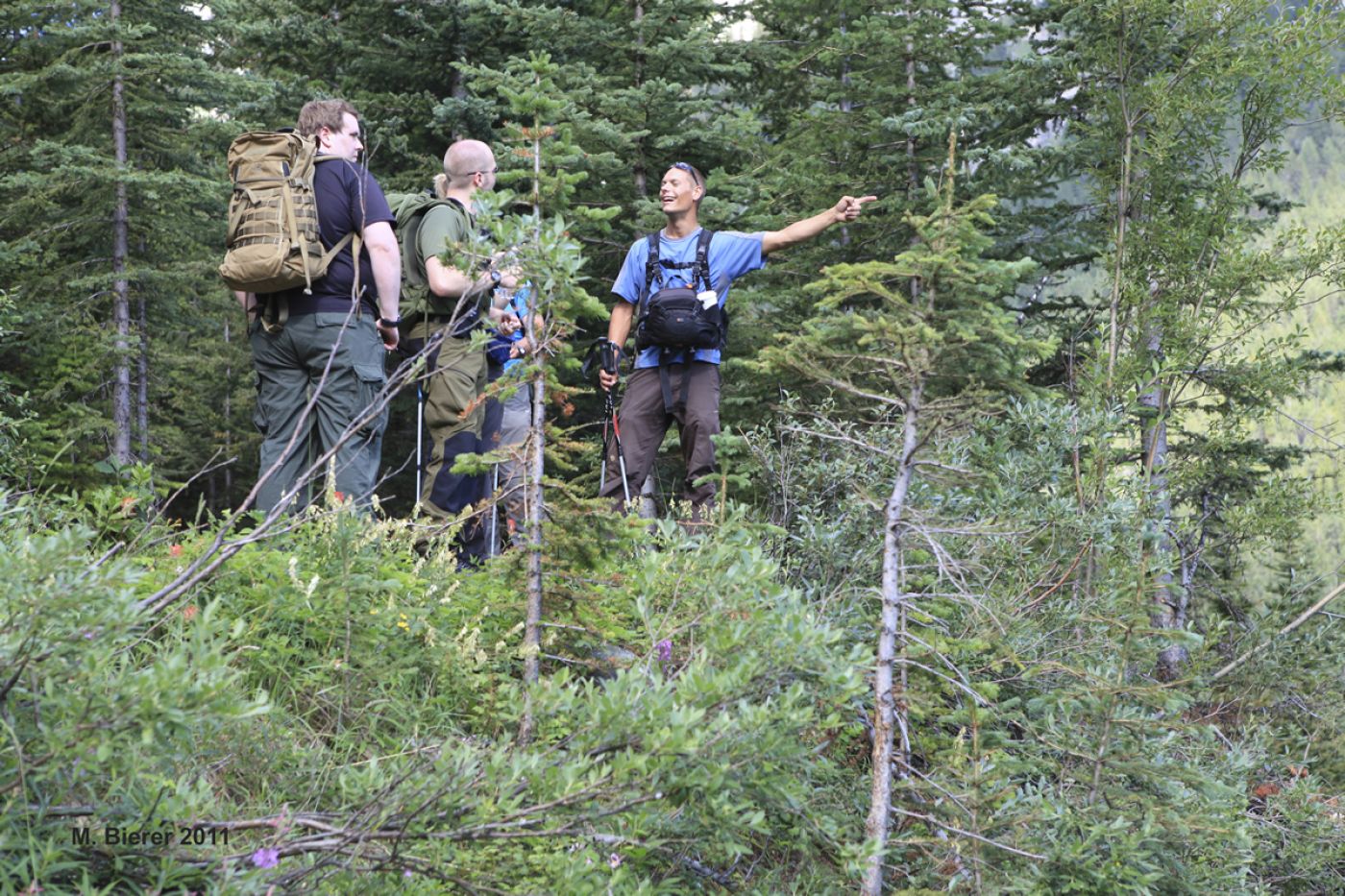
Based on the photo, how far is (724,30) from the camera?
14109 mm

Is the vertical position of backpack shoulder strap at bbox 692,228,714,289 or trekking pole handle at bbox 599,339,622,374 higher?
backpack shoulder strap at bbox 692,228,714,289

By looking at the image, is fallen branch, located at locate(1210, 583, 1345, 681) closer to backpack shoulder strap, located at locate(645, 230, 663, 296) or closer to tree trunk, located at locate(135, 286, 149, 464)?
backpack shoulder strap, located at locate(645, 230, 663, 296)

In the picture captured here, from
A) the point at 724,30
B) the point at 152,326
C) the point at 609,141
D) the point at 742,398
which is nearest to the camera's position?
the point at 742,398

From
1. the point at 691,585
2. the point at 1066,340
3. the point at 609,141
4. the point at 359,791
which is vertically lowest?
the point at 359,791

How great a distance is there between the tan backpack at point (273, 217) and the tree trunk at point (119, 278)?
7.99 metres

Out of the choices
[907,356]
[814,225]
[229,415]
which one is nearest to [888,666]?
[907,356]

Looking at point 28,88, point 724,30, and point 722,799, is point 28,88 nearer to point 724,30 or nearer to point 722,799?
point 724,30

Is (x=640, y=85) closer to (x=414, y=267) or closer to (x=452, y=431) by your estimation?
(x=414, y=267)

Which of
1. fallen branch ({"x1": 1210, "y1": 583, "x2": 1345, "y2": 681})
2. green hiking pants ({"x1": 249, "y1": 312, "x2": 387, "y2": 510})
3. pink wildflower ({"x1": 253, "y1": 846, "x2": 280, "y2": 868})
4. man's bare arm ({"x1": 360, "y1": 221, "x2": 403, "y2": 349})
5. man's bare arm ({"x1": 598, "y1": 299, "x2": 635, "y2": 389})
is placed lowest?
fallen branch ({"x1": 1210, "y1": 583, "x2": 1345, "y2": 681})

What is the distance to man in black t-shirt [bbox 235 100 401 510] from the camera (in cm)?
580

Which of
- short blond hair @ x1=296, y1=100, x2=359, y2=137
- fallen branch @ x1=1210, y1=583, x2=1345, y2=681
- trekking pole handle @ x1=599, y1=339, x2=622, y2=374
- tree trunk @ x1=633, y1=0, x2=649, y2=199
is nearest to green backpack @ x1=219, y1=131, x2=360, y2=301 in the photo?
short blond hair @ x1=296, y1=100, x2=359, y2=137

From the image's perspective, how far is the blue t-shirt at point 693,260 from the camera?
7031 millimetres

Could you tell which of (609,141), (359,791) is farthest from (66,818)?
(609,141)

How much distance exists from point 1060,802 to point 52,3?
1405 centimetres
